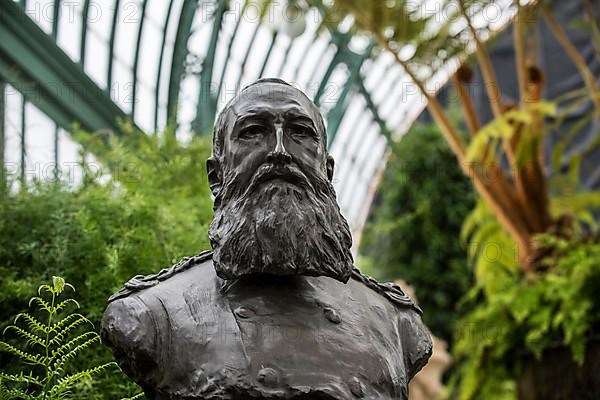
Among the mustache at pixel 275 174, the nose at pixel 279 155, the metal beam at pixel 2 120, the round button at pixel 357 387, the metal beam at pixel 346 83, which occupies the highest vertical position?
the metal beam at pixel 346 83

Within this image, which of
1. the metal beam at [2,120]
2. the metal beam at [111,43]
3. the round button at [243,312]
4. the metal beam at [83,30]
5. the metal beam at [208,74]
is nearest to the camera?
the round button at [243,312]

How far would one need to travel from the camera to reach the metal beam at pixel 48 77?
310 inches

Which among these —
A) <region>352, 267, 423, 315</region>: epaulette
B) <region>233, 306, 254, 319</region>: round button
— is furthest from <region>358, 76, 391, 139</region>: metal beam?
<region>233, 306, 254, 319</region>: round button

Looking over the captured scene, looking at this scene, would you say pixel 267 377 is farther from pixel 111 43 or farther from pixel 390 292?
pixel 111 43

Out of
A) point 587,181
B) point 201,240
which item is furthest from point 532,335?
point 587,181

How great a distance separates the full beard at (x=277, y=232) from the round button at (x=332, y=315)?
0.10m

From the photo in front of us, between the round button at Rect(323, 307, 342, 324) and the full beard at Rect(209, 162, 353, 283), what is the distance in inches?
3.9

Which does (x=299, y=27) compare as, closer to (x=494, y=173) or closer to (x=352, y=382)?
(x=494, y=173)

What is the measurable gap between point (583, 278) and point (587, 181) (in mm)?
9700

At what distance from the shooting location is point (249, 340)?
2955mm

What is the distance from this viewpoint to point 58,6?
8609 mm

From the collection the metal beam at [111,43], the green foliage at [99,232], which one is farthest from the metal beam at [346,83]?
the green foliage at [99,232]

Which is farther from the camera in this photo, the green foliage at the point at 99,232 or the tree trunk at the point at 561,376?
the tree trunk at the point at 561,376

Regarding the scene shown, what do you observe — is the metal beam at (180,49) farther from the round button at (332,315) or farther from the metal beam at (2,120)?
the round button at (332,315)
